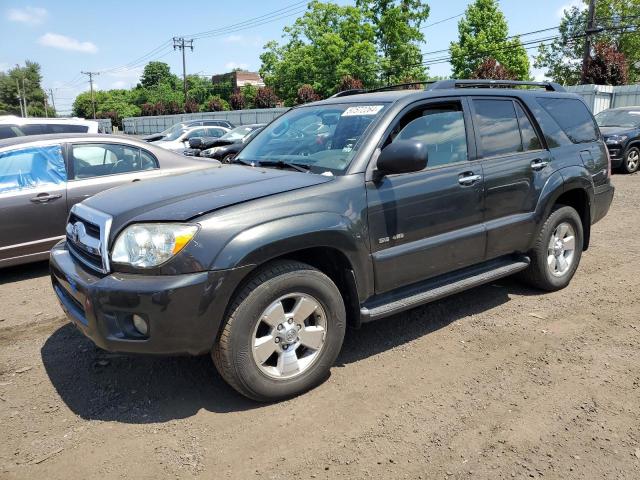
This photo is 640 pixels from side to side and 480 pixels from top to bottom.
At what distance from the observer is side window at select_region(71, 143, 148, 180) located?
Result: 5.98 metres

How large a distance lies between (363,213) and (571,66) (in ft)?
213

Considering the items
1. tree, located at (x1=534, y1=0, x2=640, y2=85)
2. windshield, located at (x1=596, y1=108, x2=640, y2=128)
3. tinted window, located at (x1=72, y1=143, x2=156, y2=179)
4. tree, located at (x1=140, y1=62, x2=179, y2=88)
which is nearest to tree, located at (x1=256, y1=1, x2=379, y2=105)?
tree, located at (x1=534, y1=0, x2=640, y2=85)

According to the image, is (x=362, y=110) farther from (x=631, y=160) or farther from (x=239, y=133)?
(x=239, y=133)

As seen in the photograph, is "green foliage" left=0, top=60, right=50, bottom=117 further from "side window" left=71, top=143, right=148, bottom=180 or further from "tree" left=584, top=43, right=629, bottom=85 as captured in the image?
"side window" left=71, top=143, right=148, bottom=180

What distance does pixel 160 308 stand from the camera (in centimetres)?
276

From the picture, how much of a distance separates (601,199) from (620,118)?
11.3m

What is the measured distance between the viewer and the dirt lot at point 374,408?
2646 millimetres

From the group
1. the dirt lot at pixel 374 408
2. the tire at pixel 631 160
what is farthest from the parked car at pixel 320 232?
the tire at pixel 631 160

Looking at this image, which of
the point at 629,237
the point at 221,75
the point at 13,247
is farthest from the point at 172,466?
the point at 221,75

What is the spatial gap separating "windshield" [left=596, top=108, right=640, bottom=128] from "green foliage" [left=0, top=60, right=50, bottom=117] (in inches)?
4452

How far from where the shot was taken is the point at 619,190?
11.2m

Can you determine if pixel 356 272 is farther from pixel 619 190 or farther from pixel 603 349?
pixel 619 190

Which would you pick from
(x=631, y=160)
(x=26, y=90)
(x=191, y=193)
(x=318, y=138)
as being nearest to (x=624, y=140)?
(x=631, y=160)

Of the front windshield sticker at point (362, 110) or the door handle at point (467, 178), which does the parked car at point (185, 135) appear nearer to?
the front windshield sticker at point (362, 110)
